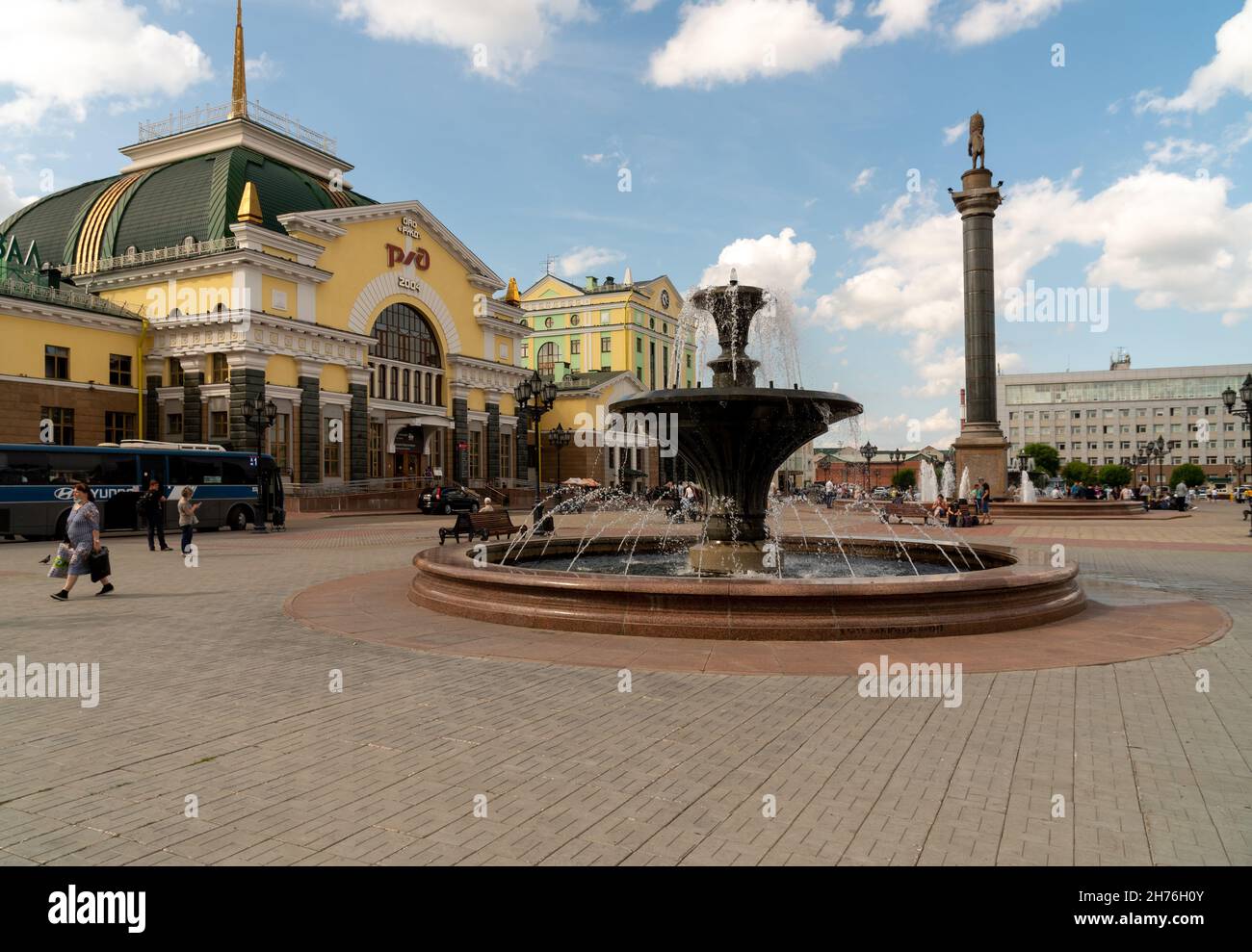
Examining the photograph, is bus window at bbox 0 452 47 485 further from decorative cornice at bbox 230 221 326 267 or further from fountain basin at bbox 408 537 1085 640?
fountain basin at bbox 408 537 1085 640

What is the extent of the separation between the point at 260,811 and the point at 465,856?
1163mm

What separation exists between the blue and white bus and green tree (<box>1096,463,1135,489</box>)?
9931 cm

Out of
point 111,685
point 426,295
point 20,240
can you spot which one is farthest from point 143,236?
point 111,685

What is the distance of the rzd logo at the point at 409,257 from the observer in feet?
147

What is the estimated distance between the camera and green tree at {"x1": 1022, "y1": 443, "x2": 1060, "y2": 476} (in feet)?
342

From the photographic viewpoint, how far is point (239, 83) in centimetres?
4634

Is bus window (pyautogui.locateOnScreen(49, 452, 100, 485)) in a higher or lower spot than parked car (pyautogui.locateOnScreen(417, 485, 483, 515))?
higher

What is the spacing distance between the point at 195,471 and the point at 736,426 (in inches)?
864

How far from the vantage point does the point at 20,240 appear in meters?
46.1

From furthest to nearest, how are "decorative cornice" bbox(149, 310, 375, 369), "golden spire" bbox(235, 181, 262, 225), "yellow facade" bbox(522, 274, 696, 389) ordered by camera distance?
"yellow facade" bbox(522, 274, 696, 389) < "golden spire" bbox(235, 181, 262, 225) < "decorative cornice" bbox(149, 310, 375, 369)

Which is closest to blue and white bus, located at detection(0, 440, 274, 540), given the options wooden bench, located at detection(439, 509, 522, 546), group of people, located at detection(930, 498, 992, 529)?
wooden bench, located at detection(439, 509, 522, 546)

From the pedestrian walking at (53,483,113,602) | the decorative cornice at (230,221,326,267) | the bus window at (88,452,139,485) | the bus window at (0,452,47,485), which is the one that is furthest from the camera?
the decorative cornice at (230,221,326,267)

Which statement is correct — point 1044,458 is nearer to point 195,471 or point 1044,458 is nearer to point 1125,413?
point 1125,413

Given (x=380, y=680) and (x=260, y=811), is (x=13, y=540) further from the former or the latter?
(x=260, y=811)
